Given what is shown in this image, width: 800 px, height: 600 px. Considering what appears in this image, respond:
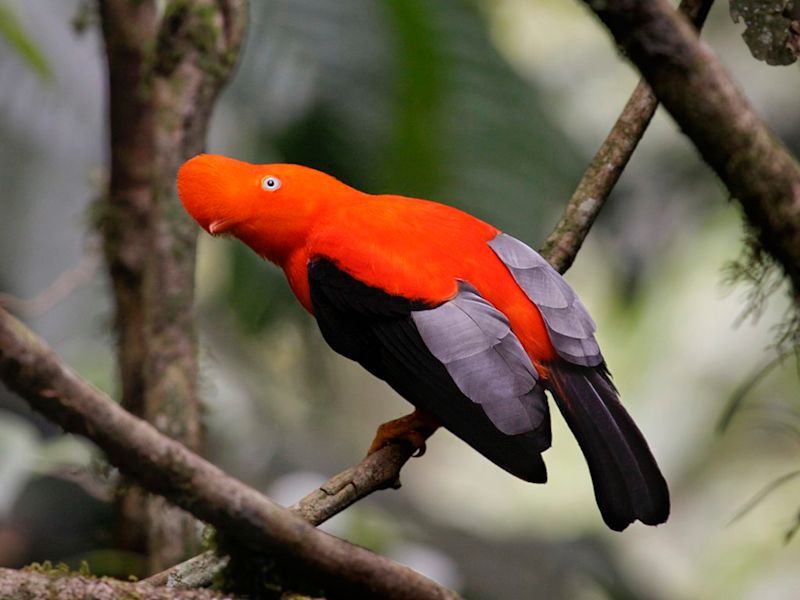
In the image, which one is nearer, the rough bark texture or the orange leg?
the orange leg

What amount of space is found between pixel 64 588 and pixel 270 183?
1431 mm

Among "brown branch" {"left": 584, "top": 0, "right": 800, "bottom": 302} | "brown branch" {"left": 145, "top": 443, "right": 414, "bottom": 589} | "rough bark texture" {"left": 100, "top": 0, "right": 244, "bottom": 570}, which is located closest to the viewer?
"brown branch" {"left": 584, "top": 0, "right": 800, "bottom": 302}

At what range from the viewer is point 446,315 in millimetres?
2484

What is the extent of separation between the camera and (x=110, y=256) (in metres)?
4.07

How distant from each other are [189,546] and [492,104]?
2326 millimetres

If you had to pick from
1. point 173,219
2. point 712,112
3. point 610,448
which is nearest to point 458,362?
point 610,448

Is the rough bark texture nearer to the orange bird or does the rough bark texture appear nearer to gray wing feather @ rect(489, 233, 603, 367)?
the orange bird

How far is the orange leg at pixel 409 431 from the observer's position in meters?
2.52

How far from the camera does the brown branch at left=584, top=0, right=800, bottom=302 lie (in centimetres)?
147

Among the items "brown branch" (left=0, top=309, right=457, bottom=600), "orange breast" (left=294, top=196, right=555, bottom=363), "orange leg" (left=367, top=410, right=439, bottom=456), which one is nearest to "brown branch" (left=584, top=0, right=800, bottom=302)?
"brown branch" (left=0, top=309, right=457, bottom=600)

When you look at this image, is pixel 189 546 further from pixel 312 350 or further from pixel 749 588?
pixel 749 588

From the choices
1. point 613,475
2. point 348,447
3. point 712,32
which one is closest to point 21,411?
point 348,447

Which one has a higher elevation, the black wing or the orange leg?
the black wing

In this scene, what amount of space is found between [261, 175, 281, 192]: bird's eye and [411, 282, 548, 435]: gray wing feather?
0.58m
